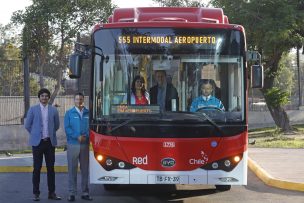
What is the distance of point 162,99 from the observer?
29.0 feet

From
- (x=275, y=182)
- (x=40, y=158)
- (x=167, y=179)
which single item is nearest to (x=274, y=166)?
(x=275, y=182)

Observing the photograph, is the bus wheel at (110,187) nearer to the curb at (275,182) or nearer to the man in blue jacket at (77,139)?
the man in blue jacket at (77,139)

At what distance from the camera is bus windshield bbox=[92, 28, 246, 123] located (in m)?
8.88

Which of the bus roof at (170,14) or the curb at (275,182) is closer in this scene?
the bus roof at (170,14)

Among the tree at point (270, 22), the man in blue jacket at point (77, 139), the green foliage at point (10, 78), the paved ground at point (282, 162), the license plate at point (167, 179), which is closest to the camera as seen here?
the license plate at point (167, 179)

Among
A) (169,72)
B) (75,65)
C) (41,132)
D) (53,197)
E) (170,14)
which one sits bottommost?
(53,197)

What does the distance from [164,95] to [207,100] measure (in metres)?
0.65

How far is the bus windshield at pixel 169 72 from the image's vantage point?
29.1ft

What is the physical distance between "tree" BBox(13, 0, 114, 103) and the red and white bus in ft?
56.9

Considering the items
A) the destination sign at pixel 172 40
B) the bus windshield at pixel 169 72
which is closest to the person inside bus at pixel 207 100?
the bus windshield at pixel 169 72

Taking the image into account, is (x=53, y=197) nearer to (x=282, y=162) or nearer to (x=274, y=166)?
(x=274, y=166)

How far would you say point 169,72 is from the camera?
898cm

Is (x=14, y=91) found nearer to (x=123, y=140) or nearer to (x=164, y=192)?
(x=164, y=192)

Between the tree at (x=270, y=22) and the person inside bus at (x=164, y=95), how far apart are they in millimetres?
14761
